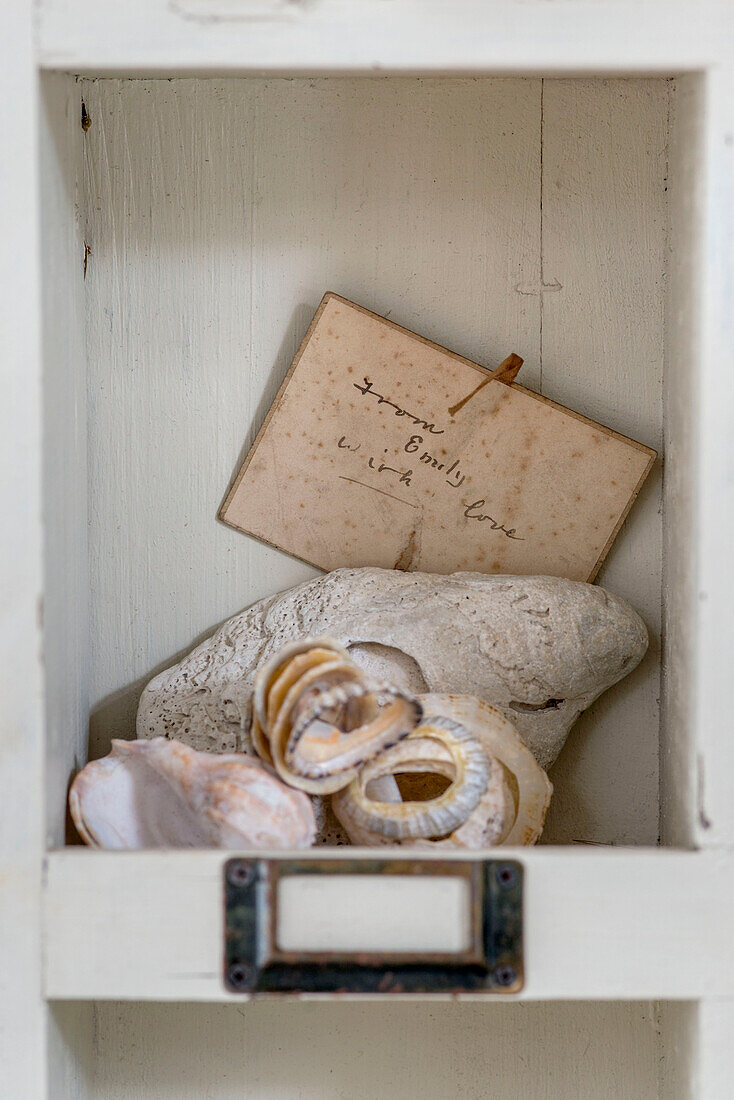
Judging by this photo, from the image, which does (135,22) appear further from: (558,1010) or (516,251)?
(558,1010)

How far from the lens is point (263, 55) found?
46 cm

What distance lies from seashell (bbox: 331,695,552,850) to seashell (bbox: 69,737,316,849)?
0.10 ft

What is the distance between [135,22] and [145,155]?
0.18m

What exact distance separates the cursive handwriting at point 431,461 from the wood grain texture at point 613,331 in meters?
0.08

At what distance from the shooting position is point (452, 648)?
0.59m

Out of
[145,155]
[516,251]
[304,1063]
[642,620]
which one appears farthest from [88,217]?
[304,1063]

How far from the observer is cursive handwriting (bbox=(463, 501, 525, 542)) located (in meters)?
0.64

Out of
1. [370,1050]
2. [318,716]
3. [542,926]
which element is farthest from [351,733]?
[370,1050]

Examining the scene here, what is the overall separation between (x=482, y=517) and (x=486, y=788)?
0.19 m

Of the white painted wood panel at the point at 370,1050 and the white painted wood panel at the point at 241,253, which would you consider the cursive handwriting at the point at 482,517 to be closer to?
the white painted wood panel at the point at 241,253

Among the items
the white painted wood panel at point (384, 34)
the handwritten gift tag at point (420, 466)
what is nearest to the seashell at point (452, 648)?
the handwritten gift tag at point (420, 466)

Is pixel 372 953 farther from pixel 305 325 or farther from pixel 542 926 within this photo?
pixel 305 325

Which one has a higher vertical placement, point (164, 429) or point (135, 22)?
point (135, 22)

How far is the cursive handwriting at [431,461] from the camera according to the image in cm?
63
